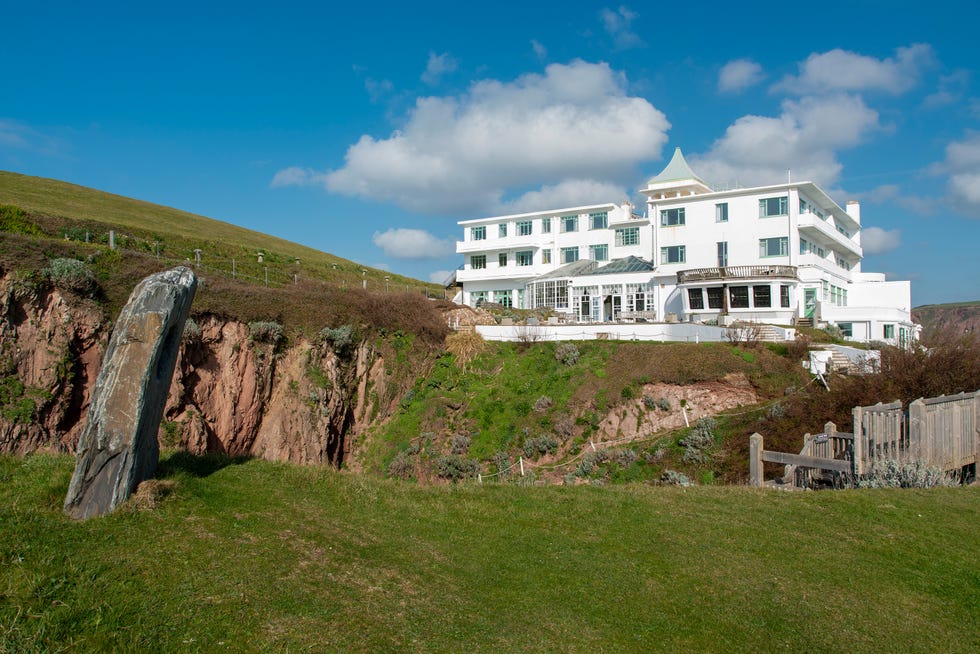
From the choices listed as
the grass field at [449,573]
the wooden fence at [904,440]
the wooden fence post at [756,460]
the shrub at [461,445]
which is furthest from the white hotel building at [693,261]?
the grass field at [449,573]

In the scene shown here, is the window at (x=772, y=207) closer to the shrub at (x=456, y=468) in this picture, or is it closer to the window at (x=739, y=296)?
the window at (x=739, y=296)

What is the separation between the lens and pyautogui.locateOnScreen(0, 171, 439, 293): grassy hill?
1368 inches

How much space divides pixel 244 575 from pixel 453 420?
24.6 meters

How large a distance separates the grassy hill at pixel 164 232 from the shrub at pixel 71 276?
5704mm

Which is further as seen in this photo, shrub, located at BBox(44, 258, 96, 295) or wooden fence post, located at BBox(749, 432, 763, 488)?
shrub, located at BBox(44, 258, 96, 295)

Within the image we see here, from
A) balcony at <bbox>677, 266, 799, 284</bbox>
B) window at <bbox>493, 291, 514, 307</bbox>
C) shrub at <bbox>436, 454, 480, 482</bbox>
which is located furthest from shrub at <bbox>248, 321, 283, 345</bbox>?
window at <bbox>493, 291, 514, 307</bbox>

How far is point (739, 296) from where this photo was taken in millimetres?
39781

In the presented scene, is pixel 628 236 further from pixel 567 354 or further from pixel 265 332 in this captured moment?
pixel 265 332

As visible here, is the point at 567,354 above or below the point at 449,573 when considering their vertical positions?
above

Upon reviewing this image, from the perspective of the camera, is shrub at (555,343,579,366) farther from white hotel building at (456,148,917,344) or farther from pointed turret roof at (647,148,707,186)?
pointed turret roof at (647,148,707,186)

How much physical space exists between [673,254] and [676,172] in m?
10.4

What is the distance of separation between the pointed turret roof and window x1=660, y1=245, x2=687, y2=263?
919 cm

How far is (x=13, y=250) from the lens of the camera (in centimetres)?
2150

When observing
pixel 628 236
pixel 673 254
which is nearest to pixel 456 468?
pixel 673 254
